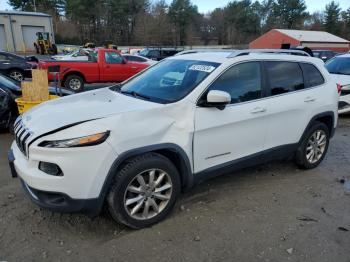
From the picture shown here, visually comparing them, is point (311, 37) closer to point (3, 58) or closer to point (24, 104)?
point (3, 58)

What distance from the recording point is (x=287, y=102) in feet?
14.7

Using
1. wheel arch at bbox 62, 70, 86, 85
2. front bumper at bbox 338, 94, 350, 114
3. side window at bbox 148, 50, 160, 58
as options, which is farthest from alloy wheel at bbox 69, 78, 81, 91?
side window at bbox 148, 50, 160, 58

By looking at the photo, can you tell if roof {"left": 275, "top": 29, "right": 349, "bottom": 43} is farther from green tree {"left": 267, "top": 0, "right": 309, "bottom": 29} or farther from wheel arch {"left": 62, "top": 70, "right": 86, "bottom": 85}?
wheel arch {"left": 62, "top": 70, "right": 86, "bottom": 85}

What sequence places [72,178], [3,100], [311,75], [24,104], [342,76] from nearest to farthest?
[72,178] → [311,75] → [24,104] → [3,100] → [342,76]

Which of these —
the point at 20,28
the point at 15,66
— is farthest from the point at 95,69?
the point at 20,28

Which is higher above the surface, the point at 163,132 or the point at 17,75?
the point at 163,132

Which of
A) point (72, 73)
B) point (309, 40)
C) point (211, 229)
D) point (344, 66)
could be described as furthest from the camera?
point (309, 40)

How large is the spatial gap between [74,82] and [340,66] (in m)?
8.80

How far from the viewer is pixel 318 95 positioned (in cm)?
491

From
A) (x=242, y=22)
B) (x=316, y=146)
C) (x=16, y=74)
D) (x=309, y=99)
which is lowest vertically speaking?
(x=16, y=74)

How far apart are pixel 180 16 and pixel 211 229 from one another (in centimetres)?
7427

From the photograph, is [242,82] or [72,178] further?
[242,82]

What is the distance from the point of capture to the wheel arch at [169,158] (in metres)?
3.10

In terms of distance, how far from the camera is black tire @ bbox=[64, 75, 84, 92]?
1242 cm
